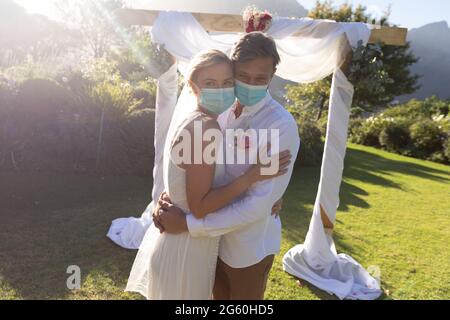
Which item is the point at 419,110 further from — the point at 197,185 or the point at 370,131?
the point at 197,185

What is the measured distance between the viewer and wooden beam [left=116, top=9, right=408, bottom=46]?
3.99m

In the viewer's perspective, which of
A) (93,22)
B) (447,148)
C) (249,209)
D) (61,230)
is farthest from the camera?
(93,22)

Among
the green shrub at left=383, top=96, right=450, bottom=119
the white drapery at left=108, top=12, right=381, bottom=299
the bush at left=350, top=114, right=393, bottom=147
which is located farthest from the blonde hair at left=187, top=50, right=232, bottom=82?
the green shrub at left=383, top=96, right=450, bottom=119

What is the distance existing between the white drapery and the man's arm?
2.40 metres

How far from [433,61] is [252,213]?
84.6 m

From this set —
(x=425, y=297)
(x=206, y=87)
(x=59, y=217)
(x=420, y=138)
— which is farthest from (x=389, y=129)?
(x=206, y=87)

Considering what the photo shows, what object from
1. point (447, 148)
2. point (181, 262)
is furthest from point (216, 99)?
point (447, 148)

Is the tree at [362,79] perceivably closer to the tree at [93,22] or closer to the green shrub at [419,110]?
the green shrub at [419,110]

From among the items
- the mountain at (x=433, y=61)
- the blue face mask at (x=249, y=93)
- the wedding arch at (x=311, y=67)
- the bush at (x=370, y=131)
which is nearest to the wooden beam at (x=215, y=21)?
the wedding arch at (x=311, y=67)

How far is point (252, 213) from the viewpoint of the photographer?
185cm

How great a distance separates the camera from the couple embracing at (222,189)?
1767mm

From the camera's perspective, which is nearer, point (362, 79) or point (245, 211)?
point (245, 211)

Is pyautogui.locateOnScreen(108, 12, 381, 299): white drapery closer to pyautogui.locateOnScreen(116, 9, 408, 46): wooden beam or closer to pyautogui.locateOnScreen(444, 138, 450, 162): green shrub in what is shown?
pyautogui.locateOnScreen(116, 9, 408, 46): wooden beam

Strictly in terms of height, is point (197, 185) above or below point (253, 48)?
below
